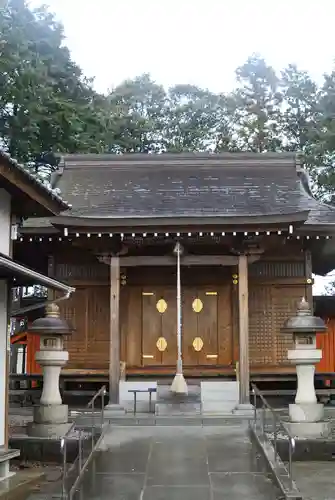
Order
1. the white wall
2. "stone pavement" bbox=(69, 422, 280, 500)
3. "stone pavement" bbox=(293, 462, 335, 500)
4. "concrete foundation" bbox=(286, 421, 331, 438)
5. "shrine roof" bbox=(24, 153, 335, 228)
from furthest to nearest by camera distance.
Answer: "shrine roof" bbox=(24, 153, 335, 228) → "concrete foundation" bbox=(286, 421, 331, 438) → the white wall → "stone pavement" bbox=(293, 462, 335, 500) → "stone pavement" bbox=(69, 422, 280, 500)

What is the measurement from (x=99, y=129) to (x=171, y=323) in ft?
56.3

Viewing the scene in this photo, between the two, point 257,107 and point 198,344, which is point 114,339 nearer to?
point 198,344

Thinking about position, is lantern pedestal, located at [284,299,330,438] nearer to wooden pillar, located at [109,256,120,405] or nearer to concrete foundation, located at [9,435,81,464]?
wooden pillar, located at [109,256,120,405]

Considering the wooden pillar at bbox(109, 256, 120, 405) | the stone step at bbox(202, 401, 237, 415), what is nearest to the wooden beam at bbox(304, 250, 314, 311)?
the stone step at bbox(202, 401, 237, 415)

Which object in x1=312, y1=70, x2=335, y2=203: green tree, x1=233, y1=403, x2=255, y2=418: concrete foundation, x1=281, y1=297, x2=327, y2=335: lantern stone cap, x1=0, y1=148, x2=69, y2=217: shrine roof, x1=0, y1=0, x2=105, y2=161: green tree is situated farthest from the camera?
x1=312, y1=70, x2=335, y2=203: green tree

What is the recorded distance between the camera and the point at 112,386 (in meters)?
13.2

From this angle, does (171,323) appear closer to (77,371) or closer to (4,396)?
(77,371)

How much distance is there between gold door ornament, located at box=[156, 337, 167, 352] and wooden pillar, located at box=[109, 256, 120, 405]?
2.52 meters

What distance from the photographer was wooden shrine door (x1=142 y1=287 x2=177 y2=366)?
15.8 meters

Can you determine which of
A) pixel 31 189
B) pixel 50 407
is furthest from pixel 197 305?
pixel 31 189

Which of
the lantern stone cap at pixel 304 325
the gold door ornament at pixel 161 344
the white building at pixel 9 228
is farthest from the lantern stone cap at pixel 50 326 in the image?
the gold door ornament at pixel 161 344

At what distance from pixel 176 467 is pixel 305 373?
3582mm

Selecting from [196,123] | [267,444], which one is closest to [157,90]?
[196,123]

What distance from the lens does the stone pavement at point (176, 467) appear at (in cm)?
771
